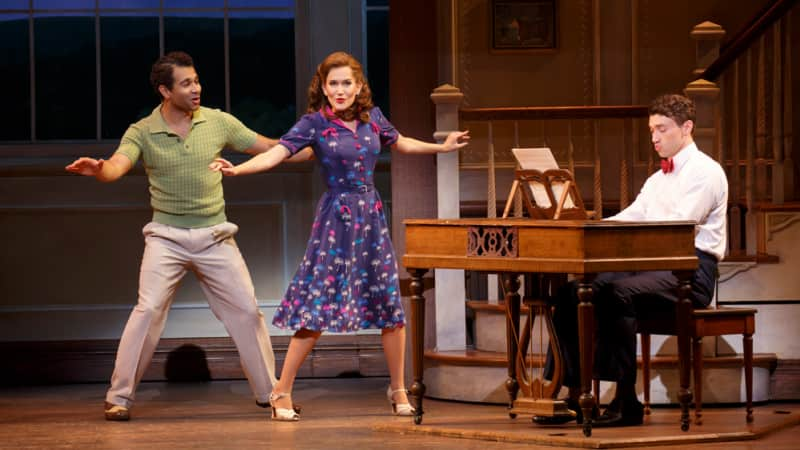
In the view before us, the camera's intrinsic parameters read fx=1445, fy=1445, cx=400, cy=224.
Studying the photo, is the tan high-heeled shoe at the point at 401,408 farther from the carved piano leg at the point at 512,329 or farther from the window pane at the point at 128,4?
the window pane at the point at 128,4

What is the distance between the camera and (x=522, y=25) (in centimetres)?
796

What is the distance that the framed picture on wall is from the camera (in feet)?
26.1

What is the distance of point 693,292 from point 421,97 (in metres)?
1.91

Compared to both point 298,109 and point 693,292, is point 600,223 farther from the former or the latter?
point 298,109

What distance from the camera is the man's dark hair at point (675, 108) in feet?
18.6

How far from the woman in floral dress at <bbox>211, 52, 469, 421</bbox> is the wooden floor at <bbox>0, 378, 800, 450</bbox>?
34 cm

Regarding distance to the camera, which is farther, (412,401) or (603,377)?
(412,401)

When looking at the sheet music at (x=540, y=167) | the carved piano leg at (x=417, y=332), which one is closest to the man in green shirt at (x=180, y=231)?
the carved piano leg at (x=417, y=332)

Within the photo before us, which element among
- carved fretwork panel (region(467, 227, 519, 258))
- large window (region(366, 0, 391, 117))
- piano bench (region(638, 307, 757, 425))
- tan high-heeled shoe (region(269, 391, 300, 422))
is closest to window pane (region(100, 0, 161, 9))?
large window (region(366, 0, 391, 117))

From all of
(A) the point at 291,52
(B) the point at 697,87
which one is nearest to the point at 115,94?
(A) the point at 291,52

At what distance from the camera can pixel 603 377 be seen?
5469 mm

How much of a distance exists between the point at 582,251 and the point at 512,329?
2.76 ft

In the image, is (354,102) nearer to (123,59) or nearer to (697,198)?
(697,198)

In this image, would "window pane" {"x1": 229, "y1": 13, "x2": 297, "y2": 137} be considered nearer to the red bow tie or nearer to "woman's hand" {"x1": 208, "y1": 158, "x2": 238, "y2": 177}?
"woman's hand" {"x1": 208, "y1": 158, "x2": 238, "y2": 177}
